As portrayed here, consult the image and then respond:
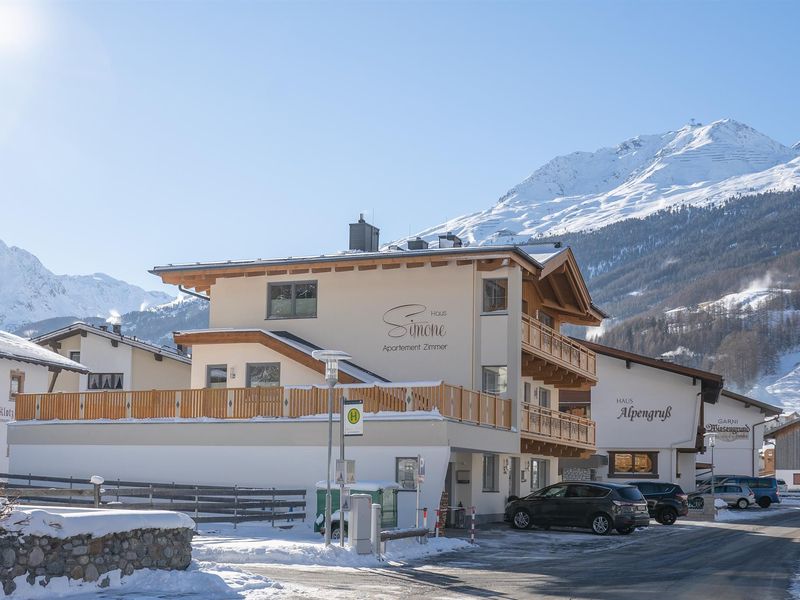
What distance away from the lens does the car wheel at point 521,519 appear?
35.1m

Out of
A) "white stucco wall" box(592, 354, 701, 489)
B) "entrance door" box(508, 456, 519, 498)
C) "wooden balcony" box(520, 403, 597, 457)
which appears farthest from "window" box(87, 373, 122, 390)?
"white stucco wall" box(592, 354, 701, 489)

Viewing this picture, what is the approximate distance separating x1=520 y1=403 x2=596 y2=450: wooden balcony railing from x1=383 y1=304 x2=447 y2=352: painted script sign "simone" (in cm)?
369

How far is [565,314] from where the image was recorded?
4691 centimetres

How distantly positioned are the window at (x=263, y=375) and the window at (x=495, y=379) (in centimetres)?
645

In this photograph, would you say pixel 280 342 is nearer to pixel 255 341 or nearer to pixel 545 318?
pixel 255 341

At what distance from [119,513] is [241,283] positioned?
888 inches

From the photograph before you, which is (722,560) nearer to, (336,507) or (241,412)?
(336,507)

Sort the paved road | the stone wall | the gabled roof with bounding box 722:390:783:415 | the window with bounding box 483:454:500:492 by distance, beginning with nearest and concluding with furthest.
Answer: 1. the stone wall
2. the paved road
3. the window with bounding box 483:454:500:492
4. the gabled roof with bounding box 722:390:783:415

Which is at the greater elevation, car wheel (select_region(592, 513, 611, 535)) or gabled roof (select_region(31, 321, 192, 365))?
gabled roof (select_region(31, 321, 192, 365))

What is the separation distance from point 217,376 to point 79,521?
21.8 metres

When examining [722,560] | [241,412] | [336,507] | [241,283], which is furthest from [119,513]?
[241,283]

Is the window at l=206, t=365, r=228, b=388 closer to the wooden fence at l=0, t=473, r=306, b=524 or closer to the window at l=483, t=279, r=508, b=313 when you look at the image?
the wooden fence at l=0, t=473, r=306, b=524

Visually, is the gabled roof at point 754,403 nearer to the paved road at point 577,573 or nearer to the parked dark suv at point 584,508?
the parked dark suv at point 584,508

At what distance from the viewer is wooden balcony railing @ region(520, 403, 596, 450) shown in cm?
3828
